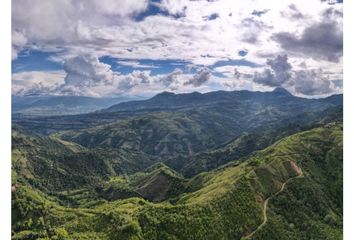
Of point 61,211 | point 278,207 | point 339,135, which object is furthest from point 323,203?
point 61,211

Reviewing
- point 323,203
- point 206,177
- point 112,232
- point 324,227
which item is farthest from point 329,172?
point 112,232

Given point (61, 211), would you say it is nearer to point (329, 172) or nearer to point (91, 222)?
point (91, 222)

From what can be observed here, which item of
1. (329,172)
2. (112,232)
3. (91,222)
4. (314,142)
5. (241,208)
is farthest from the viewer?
(314,142)

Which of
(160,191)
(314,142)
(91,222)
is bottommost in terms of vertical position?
(160,191)

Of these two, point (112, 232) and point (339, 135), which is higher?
point (339, 135)

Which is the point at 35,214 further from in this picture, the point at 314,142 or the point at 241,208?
the point at 314,142

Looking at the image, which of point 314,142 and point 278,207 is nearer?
point 278,207

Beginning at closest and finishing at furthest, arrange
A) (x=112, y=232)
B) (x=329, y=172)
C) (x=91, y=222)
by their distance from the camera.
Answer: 1. (x=112, y=232)
2. (x=91, y=222)
3. (x=329, y=172)
